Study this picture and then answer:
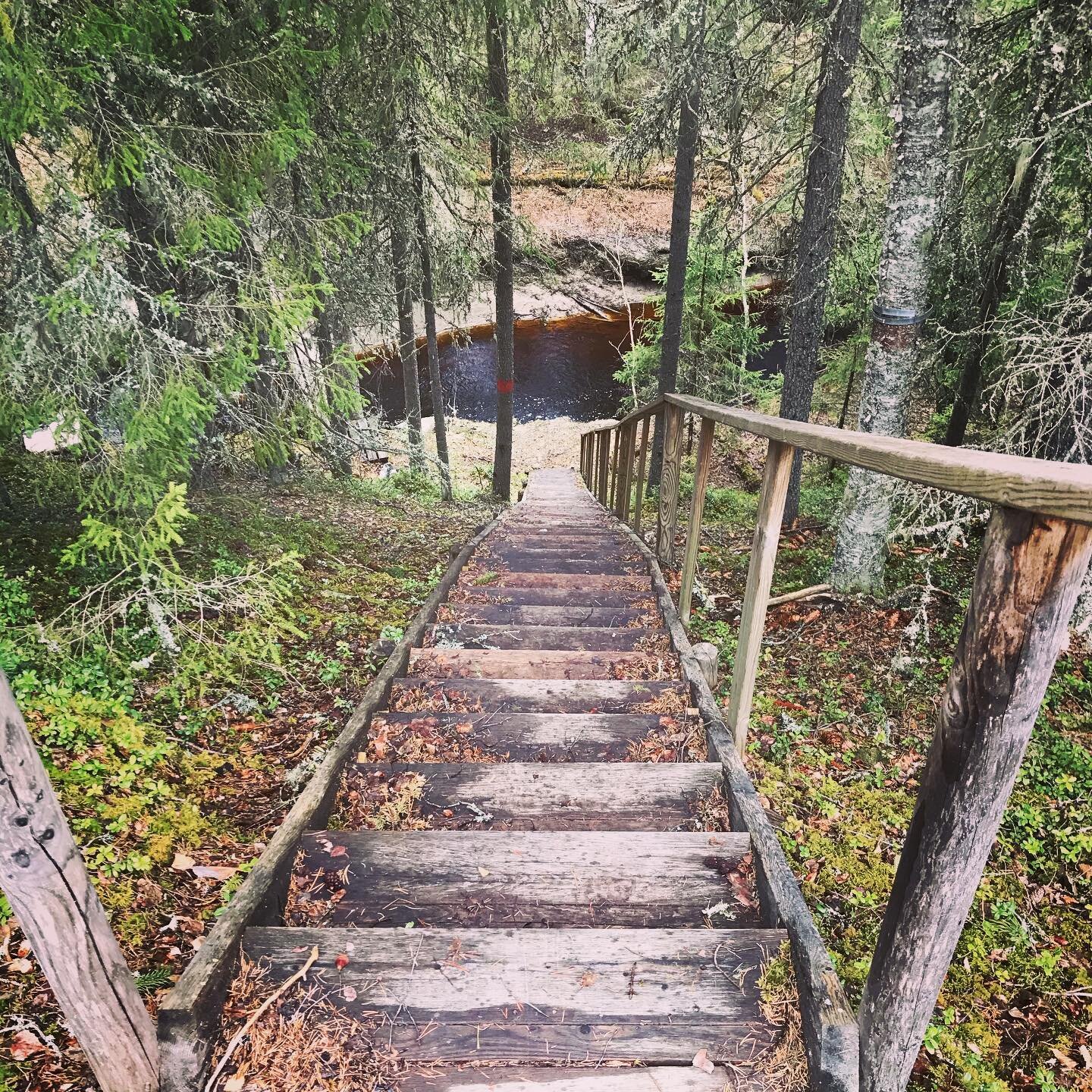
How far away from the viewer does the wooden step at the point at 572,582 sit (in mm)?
4742

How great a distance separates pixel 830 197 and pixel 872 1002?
755cm

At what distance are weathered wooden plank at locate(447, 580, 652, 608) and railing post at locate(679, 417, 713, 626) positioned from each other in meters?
0.40

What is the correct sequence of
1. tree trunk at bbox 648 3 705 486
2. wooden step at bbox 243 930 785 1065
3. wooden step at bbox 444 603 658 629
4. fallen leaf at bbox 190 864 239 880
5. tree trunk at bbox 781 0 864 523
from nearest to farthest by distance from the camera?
1. wooden step at bbox 243 930 785 1065
2. fallen leaf at bbox 190 864 239 880
3. wooden step at bbox 444 603 658 629
4. tree trunk at bbox 781 0 864 523
5. tree trunk at bbox 648 3 705 486

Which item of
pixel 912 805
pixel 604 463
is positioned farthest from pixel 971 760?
pixel 604 463

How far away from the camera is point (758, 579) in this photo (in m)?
2.49

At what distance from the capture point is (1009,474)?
105 cm

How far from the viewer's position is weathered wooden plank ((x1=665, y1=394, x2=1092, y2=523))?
959 millimetres

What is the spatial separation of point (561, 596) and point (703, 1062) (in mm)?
3069

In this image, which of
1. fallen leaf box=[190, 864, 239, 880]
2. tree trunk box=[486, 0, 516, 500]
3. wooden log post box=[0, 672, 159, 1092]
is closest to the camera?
wooden log post box=[0, 672, 159, 1092]

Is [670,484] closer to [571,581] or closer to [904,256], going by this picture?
[571,581]

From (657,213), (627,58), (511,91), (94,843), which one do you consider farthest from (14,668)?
(657,213)

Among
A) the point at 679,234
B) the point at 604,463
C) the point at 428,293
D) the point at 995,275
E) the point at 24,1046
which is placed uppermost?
the point at 679,234

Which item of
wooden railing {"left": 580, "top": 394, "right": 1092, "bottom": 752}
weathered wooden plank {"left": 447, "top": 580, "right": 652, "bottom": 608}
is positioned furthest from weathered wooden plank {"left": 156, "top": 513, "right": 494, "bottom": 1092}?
weathered wooden plank {"left": 447, "top": 580, "right": 652, "bottom": 608}

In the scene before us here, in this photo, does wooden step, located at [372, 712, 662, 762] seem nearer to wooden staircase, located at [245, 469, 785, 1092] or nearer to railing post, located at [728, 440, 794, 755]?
wooden staircase, located at [245, 469, 785, 1092]
